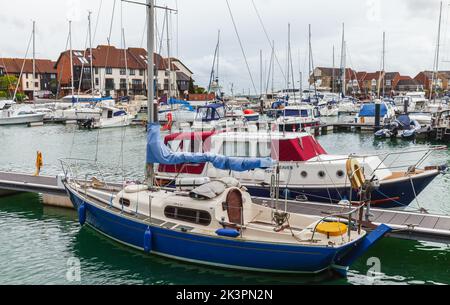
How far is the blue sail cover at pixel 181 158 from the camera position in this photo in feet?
49.9

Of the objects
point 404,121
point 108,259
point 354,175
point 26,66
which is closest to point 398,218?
point 354,175

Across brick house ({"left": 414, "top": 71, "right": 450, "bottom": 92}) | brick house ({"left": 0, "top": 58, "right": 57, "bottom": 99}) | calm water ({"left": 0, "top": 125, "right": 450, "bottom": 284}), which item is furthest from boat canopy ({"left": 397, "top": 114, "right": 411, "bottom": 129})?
brick house ({"left": 414, "top": 71, "right": 450, "bottom": 92})

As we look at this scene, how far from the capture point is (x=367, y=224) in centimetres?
1359

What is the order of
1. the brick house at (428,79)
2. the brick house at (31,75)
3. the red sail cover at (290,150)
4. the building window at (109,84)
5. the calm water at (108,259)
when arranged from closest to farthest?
the calm water at (108,259)
the red sail cover at (290,150)
the building window at (109,84)
the brick house at (31,75)
the brick house at (428,79)

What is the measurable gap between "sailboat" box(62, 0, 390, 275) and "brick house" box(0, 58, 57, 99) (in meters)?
97.9

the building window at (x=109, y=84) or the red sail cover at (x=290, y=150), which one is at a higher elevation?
the building window at (x=109, y=84)

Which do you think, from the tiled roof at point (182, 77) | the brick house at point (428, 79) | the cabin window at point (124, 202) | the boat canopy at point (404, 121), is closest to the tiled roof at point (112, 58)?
the tiled roof at point (182, 77)

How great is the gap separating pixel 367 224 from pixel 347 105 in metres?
70.4

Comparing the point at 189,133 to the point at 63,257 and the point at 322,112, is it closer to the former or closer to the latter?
the point at 63,257

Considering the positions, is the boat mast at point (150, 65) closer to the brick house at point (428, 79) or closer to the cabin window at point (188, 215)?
the cabin window at point (188, 215)

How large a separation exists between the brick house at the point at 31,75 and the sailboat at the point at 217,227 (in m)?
97.9

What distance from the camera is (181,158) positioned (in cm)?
1553

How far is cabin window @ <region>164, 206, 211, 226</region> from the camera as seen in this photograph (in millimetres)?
13289
